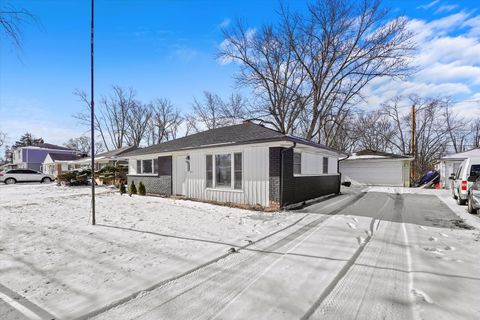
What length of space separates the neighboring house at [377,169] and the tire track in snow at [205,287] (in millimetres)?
19414

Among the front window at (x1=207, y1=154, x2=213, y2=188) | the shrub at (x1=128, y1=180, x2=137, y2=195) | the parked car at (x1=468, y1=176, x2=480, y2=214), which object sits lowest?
the shrub at (x1=128, y1=180, x2=137, y2=195)

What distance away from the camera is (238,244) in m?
4.57

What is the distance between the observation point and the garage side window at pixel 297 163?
9281mm

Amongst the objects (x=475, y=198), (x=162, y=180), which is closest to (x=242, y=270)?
(x=475, y=198)

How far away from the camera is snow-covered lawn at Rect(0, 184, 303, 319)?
2.83m

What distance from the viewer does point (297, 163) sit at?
9.55 m

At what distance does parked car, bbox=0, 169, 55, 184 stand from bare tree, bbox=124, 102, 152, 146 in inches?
591

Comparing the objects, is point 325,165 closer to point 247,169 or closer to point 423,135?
point 247,169

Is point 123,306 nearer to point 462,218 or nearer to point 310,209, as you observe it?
Result: point 310,209

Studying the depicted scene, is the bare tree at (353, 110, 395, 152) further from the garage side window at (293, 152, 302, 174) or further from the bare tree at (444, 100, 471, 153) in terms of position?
the garage side window at (293, 152, 302, 174)

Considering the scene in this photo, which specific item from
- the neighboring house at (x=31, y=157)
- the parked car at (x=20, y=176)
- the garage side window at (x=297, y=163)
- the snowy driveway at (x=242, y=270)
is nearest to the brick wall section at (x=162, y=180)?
the snowy driveway at (x=242, y=270)

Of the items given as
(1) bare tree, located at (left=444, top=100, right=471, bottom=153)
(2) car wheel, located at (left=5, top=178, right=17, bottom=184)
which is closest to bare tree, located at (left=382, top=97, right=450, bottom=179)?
(1) bare tree, located at (left=444, top=100, right=471, bottom=153)

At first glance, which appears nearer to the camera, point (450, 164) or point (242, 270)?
point (242, 270)

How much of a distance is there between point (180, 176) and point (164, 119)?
30545 mm
